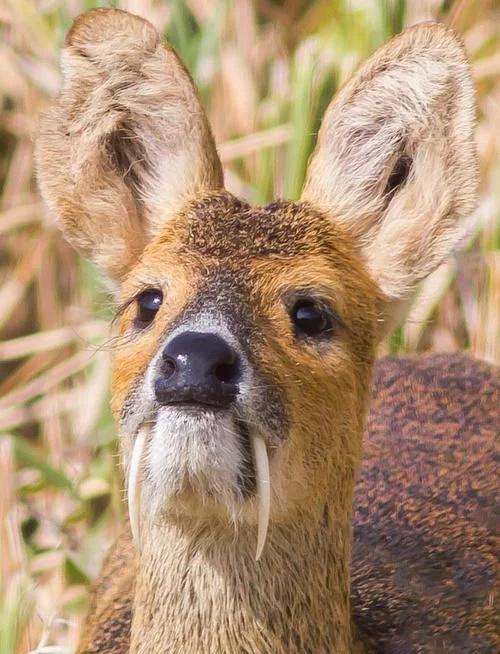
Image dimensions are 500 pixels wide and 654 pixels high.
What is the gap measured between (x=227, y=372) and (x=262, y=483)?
0.89 feet

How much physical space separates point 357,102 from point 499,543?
53.1 inches

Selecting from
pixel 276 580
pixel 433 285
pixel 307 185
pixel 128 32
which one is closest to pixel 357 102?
pixel 307 185

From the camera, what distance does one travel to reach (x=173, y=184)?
13.6 feet

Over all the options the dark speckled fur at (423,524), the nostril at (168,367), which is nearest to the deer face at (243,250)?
the nostril at (168,367)

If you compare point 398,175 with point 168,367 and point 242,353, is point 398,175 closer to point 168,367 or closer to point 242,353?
point 242,353

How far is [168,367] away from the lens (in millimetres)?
3193

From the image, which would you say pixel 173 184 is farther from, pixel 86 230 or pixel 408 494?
pixel 408 494

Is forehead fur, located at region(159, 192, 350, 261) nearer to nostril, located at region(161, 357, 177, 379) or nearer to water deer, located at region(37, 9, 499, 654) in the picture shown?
water deer, located at region(37, 9, 499, 654)

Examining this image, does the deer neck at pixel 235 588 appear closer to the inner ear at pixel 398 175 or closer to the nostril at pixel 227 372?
the nostril at pixel 227 372

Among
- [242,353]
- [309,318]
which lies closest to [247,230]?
[309,318]

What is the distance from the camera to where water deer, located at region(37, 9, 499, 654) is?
3.33 m

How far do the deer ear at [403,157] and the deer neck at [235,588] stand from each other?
28.9 inches

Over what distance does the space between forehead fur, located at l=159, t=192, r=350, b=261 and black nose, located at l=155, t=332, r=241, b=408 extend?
0.45 m

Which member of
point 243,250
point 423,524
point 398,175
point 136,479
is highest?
point 398,175
